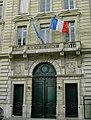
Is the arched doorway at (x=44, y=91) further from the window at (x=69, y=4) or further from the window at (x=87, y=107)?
the window at (x=69, y=4)

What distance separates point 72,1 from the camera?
17641 millimetres

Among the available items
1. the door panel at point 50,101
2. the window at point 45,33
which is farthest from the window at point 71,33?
the door panel at point 50,101

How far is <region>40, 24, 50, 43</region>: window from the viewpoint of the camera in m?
17.5

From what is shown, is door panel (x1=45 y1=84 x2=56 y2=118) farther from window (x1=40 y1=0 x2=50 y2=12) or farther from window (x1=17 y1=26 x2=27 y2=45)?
window (x1=40 y1=0 x2=50 y2=12)

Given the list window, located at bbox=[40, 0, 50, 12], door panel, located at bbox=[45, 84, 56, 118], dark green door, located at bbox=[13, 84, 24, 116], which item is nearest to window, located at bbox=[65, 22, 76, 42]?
window, located at bbox=[40, 0, 50, 12]

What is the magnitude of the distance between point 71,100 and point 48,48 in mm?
4775

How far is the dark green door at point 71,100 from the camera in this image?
15.4 m

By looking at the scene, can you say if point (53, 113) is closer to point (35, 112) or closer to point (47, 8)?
point (35, 112)

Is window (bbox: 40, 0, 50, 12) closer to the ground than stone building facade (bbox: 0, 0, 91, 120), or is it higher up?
higher up

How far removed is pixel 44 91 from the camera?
16344mm

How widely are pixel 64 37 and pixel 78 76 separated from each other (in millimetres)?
3731

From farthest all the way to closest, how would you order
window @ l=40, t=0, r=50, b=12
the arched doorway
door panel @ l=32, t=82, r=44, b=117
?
1. window @ l=40, t=0, r=50, b=12
2. door panel @ l=32, t=82, r=44, b=117
3. the arched doorway

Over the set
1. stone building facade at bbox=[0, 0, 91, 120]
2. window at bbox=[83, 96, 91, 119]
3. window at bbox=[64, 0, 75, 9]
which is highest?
window at bbox=[64, 0, 75, 9]

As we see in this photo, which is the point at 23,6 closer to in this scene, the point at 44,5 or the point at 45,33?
the point at 44,5
